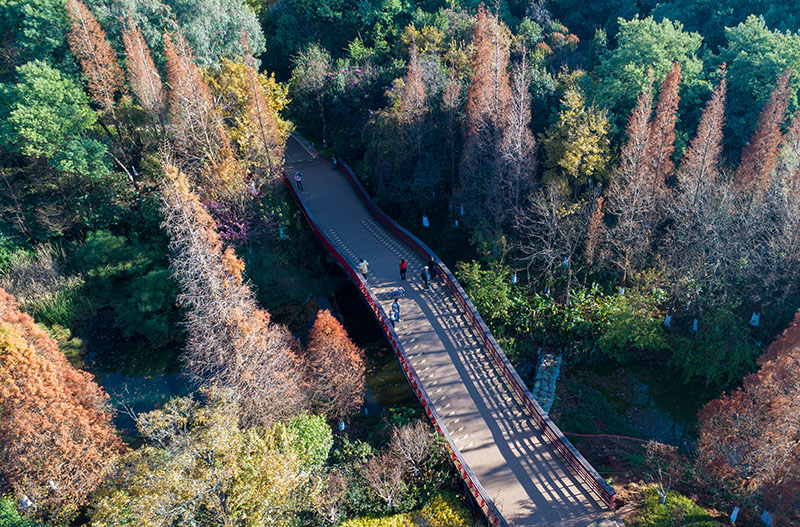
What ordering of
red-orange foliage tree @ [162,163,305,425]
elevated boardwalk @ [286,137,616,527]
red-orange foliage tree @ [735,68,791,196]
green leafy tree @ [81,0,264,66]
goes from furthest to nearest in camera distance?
green leafy tree @ [81,0,264,66] < red-orange foliage tree @ [735,68,791,196] < red-orange foliage tree @ [162,163,305,425] < elevated boardwalk @ [286,137,616,527]

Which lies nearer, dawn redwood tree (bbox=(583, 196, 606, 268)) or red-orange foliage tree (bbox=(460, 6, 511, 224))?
dawn redwood tree (bbox=(583, 196, 606, 268))

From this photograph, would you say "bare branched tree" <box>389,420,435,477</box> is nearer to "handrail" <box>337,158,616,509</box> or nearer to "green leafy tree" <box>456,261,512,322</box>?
"handrail" <box>337,158,616,509</box>

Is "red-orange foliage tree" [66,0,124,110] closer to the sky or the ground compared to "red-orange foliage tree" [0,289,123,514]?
closer to the sky

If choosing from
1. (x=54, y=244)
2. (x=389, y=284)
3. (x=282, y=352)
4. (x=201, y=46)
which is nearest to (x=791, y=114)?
(x=389, y=284)

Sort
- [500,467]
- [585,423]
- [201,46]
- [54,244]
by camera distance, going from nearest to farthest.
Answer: [500,467], [585,423], [54,244], [201,46]

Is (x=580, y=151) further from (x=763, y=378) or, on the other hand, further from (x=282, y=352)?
(x=282, y=352)

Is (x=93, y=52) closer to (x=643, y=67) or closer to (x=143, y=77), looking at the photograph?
(x=143, y=77)

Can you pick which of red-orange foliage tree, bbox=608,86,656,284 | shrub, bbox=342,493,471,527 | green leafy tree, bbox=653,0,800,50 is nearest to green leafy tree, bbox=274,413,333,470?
shrub, bbox=342,493,471,527
